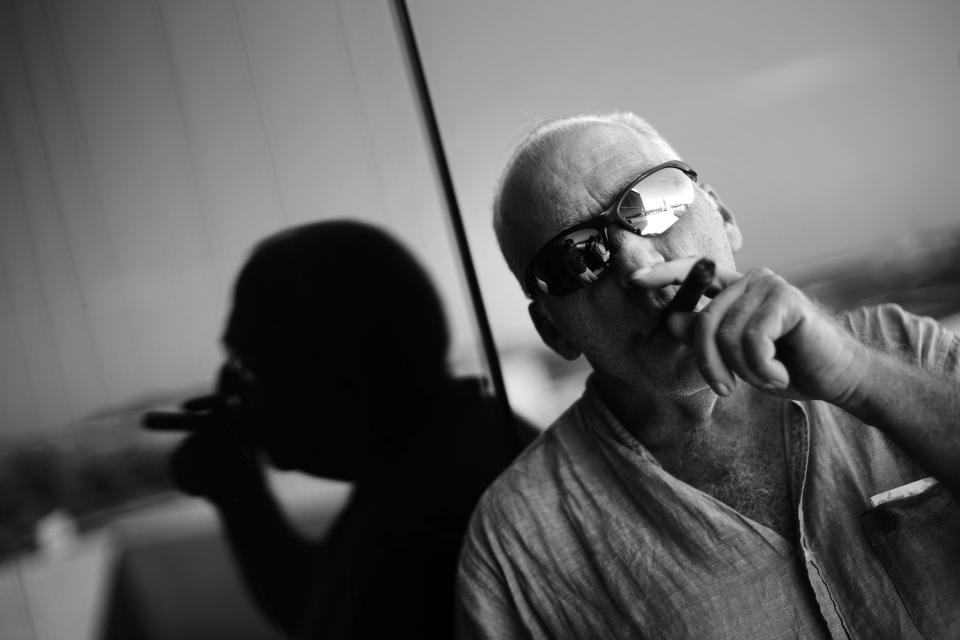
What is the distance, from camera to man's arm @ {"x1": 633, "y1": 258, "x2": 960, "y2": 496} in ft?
3.02

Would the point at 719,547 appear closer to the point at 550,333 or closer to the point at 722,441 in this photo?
the point at 722,441

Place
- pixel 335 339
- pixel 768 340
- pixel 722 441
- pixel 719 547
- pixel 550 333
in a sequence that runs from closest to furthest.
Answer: pixel 768 340 < pixel 719 547 < pixel 722 441 < pixel 550 333 < pixel 335 339

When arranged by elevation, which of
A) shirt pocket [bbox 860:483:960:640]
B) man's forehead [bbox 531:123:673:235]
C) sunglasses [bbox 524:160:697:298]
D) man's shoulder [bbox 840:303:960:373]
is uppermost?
man's forehead [bbox 531:123:673:235]

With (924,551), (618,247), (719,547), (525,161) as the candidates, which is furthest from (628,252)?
(924,551)

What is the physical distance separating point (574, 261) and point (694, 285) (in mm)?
319

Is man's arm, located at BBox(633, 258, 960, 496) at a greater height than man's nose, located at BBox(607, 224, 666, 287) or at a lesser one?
lesser

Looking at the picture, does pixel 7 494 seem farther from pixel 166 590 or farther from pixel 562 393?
pixel 562 393

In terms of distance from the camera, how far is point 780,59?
83.4 inches

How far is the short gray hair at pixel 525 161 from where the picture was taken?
1.35 metres

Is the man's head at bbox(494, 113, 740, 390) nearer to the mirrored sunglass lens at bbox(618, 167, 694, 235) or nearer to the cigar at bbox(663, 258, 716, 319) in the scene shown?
the mirrored sunglass lens at bbox(618, 167, 694, 235)

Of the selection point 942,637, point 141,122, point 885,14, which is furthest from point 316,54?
point 885,14

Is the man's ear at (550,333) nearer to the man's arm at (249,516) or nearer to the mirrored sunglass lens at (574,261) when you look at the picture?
the mirrored sunglass lens at (574,261)

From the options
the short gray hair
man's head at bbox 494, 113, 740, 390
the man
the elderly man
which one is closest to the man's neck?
the elderly man

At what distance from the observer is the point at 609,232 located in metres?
1.21
